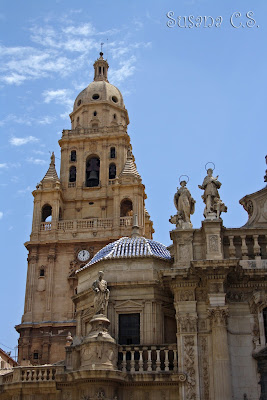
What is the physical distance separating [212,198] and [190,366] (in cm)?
818

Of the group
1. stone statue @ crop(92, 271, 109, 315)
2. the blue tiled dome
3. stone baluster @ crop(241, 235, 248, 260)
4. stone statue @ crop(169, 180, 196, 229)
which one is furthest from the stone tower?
stone baluster @ crop(241, 235, 248, 260)

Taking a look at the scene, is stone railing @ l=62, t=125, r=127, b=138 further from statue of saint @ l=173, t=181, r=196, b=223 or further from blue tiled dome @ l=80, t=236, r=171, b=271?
statue of saint @ l=173, t=181, r=196, b=223

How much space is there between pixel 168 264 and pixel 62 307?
21991mm

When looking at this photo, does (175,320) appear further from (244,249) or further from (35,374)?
(35,374)

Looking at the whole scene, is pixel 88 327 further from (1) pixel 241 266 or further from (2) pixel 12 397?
(1) pixel 241 266

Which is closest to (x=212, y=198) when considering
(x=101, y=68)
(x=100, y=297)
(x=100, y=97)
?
(x=100, y=297)

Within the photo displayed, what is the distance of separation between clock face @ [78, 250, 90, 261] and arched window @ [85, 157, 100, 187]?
8.77m

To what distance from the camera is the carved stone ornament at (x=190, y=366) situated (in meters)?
27.5

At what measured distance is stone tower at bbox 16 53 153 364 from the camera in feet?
173

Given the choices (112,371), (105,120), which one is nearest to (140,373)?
(112,371)

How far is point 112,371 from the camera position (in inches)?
1081

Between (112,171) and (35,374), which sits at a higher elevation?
(112,171)

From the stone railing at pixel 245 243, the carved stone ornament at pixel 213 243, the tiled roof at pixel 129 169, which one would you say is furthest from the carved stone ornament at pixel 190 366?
the tiled roof at pixel 129 169

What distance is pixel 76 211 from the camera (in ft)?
198
